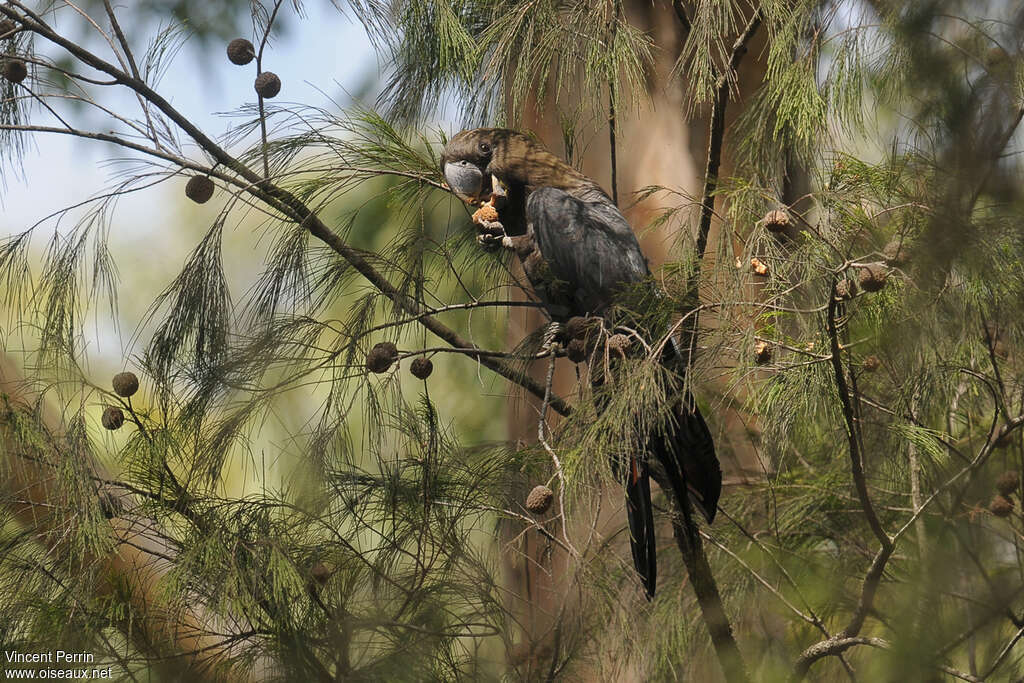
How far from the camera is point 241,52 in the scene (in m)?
1.46

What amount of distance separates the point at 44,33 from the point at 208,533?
28.4 inches

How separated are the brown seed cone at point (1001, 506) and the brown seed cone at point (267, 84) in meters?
1.18

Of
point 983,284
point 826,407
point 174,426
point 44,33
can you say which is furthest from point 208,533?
point 983,284

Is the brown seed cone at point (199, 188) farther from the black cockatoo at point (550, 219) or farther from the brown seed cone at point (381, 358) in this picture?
the black cockatoo at point (550, 219)

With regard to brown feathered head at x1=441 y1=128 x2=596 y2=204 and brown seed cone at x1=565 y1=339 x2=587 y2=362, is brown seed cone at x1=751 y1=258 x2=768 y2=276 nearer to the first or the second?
brown seed cone at x1=565 y1=339 x2=587 y2=362

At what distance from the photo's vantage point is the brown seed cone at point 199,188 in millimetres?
1363

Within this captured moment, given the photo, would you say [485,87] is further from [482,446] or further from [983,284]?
[983,284]

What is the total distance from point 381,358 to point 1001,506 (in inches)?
35.3

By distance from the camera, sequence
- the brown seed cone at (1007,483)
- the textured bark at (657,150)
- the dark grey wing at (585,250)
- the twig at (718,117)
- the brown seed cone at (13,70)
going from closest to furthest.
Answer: the brown seed cone at (1007,483) → the brown seed cone at (13,70) → the twig at (718,117) → the dark grey wing at (585,250) → the textured bark at (657,150)

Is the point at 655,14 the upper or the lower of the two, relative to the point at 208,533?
upper

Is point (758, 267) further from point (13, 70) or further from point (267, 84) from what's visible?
point (13, 70)

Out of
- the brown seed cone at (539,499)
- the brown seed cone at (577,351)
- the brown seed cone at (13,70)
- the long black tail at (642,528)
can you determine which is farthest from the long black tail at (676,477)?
the brown seed cone at (13,70)

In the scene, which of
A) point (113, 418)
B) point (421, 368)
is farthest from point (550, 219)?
point (113, 418)

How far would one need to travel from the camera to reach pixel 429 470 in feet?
4.71
